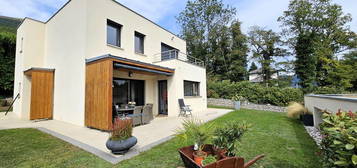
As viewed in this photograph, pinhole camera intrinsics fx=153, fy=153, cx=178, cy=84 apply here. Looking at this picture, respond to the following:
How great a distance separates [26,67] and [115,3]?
677 cm

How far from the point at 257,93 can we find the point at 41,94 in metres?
15.6

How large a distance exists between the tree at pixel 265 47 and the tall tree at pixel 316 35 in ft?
5.51

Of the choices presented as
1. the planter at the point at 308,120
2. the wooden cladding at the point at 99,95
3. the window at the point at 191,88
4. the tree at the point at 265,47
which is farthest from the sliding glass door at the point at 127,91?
the tree at the point at 265,47

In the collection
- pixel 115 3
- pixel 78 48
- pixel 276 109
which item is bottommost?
pixel 276 109

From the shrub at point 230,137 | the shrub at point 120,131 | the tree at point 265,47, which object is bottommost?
the shrub at point 120,131

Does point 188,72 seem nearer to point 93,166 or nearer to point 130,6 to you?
point 130,6

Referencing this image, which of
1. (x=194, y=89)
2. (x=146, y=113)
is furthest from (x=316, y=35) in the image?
(x=146, y=113)

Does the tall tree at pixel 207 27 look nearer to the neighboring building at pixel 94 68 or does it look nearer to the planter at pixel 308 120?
the neighboring building at pixel 94 68

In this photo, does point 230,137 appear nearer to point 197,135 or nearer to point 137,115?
point 197,135

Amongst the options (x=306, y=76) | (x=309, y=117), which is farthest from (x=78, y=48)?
(x=306, y=76)

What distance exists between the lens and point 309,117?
22.7 feet

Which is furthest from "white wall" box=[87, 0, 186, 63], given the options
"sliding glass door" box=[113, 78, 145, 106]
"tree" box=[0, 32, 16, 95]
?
"tree" box=[0, 32, 16, 95]

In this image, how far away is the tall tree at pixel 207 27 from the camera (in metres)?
24.2

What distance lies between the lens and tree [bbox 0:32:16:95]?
1377cm
